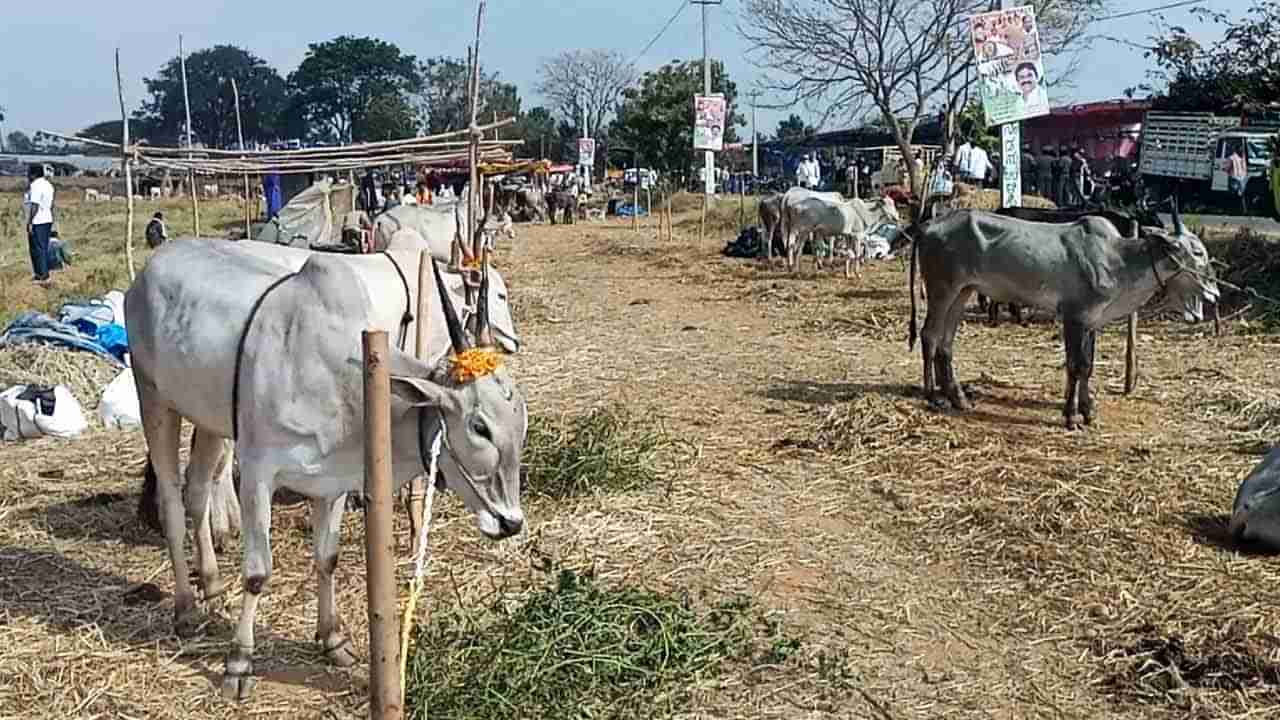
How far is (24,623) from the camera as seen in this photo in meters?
5.55

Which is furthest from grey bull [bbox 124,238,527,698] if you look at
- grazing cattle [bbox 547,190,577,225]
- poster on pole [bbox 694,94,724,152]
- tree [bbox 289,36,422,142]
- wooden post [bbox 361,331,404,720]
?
tree [bbox 289,36,422,142]

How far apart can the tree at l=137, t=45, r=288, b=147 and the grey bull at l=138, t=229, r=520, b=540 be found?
180 feet

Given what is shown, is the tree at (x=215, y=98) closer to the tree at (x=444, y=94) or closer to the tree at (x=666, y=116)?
the tree at (x=444, y=94)

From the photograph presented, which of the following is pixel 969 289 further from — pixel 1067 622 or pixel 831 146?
pixel 831 146

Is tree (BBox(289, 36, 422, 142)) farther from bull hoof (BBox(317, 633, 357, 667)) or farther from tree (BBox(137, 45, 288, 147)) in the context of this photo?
bull hoof (BBox(317, 633, 357, 667))

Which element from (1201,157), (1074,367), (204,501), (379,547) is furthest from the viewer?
(1201,157)

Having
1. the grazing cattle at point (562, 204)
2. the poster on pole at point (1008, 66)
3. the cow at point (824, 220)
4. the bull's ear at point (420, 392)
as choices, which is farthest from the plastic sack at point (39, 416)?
the grazing cattle at point (562, 204)

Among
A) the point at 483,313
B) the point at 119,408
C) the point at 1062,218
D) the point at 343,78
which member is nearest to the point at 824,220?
the point at 1062,218

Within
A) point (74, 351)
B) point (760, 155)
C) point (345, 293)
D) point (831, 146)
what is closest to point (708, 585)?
point (345, 293)

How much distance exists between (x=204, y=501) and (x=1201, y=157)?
2676cm

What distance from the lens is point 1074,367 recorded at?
906cm

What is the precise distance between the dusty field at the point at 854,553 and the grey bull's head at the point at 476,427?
0.95 metres

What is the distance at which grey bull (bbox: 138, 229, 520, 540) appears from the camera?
530cm

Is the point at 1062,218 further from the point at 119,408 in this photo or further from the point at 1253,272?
the point at 119,408
